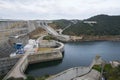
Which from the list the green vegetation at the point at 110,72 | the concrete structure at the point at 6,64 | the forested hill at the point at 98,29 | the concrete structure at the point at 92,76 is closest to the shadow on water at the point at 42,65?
the concrete structure at the point at 6,64

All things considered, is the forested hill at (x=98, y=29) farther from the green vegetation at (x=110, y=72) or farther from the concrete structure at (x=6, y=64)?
the green vegetation at (x=110, y=72)

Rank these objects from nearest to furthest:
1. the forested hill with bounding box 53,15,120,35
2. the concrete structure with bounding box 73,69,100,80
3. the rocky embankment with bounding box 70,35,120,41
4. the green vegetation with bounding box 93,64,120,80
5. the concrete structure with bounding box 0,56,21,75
A: the green vegetation with bounding box 93,64,120,80
the concrete structure with bounding box 73,69,100,80
the concrete structure with bounding box 0,56,21,75
the rocky embankment with bounding box 70,35,120,41
the forested hill with bounding box 53,15,120,35

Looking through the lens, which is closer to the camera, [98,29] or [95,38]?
[95,38]

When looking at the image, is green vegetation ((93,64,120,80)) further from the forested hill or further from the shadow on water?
the forested hill

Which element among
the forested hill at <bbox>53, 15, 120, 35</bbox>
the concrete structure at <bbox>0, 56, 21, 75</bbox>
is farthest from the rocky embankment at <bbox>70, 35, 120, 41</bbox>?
the concrete structure at <bbox>0, 56, 21, 75</bbox>

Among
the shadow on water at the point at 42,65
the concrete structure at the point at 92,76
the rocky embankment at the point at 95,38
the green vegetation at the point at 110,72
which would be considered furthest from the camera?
the rocky embankment at the point at 95,38

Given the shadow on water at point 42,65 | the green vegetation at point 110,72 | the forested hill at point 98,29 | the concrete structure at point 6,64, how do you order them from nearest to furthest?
the green vegetation at point 110,72
the concrete structure at point 6,64
the shadow on water at point 42,65
the forested hill at point 98,29

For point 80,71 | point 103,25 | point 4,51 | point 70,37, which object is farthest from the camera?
point 103,25

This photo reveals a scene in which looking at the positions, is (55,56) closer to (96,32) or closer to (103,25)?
(96,32)

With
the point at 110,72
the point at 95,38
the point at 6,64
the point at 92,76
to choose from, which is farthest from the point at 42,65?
the point at 95,38

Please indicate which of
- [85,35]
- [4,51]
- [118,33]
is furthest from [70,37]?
[4,51]

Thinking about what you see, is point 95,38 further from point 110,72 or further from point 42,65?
point 110,72
